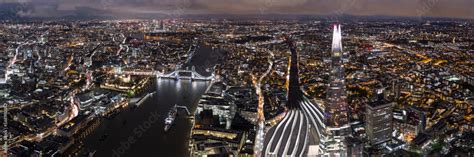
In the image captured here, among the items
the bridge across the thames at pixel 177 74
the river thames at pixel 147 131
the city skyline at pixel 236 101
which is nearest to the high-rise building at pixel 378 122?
the city skyline at pixel 236 101

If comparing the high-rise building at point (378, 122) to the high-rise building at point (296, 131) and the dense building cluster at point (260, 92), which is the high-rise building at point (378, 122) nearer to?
the dense building cluster at point (260, 92)

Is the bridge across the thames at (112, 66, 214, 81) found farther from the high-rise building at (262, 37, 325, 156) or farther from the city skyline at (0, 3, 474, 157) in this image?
the high-rise building at (262, 37, 325, 156)

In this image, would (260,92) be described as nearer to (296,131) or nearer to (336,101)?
(296,131)

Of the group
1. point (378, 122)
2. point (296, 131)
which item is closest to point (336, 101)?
point (296, 131)

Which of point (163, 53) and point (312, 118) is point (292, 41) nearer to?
point (163, 53)

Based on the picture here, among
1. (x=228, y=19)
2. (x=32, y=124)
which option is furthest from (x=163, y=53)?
(x=228, y=19)

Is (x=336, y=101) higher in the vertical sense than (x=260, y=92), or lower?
higher
